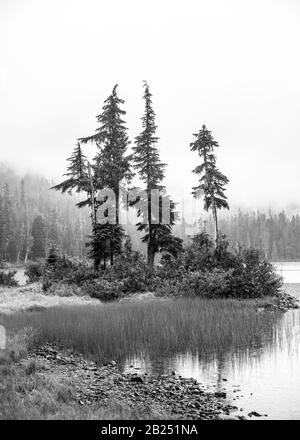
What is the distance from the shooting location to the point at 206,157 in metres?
37.1

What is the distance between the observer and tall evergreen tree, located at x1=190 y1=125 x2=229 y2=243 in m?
36.6

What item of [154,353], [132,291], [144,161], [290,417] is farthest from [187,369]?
[144,161]

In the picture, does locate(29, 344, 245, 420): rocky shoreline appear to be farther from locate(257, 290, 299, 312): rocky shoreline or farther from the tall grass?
locate(257, 290, 299, 312): rocky shoreline

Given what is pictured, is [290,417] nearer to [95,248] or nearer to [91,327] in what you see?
[91,327]

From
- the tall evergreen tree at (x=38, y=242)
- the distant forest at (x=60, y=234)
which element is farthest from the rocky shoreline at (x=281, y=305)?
the tall evergreen tree at (x=38, y=242)

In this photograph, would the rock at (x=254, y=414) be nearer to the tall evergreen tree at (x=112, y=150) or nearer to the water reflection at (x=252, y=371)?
the water reflection at (x=252, y=371)

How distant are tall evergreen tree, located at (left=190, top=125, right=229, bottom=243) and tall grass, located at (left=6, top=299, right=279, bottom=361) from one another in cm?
1666

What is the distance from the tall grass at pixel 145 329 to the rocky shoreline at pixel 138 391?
1.86m

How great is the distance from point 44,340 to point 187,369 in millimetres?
5108

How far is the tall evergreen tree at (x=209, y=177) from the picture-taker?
120 ft
